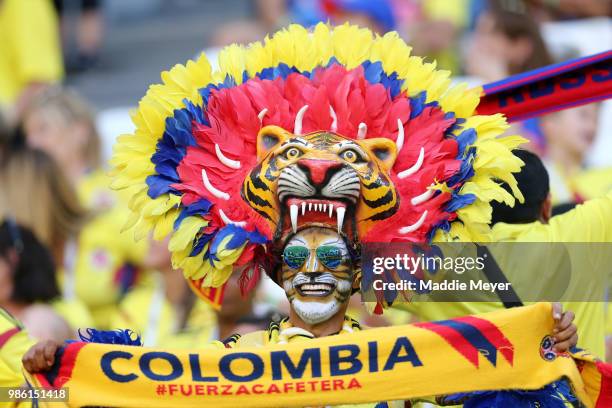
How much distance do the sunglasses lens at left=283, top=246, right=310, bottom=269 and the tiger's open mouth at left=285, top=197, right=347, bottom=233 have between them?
6cm

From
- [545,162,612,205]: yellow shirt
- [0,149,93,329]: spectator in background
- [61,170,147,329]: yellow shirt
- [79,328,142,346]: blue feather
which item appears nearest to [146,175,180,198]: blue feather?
[79,328,142,346]: blue feather

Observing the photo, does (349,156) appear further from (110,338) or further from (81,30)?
(81,30)

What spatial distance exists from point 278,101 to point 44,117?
447 centimetres

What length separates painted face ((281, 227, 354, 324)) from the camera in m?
4.73

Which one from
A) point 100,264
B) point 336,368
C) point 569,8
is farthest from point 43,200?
point 569,8

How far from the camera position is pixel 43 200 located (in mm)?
8008

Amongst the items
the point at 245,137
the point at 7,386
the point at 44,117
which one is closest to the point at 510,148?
the point at 245,137

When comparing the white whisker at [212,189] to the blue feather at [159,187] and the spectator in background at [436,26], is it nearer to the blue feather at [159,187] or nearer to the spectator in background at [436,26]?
the blue feather at [159,187]

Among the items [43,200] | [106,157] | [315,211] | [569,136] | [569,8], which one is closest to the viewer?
[315,211]

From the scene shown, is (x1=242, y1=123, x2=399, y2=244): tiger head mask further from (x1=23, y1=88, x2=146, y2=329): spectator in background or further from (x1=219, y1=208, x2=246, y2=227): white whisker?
(x1=23, y1=88, x2=146, y2=329): spectator in background

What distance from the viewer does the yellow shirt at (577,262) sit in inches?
209

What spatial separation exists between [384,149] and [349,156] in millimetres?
150

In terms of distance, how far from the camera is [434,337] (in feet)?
14.8

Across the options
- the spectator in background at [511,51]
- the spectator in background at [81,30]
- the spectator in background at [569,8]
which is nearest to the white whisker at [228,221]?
the spectator in background at [511,51]
